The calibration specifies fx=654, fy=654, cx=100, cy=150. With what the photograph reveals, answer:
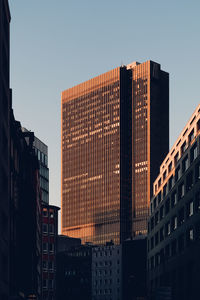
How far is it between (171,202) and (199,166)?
2215cm

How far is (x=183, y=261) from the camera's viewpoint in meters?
89.4

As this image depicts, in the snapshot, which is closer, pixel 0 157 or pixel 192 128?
pixel 0 157

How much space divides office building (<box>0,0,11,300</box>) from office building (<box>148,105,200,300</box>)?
17425 mm

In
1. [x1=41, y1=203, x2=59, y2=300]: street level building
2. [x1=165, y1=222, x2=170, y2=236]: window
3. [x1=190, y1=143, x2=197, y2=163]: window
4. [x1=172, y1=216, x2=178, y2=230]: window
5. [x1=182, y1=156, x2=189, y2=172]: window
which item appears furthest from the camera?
[x1=41, y1=203, x2=59, y2=300]: street level building

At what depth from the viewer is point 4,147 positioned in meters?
55.0

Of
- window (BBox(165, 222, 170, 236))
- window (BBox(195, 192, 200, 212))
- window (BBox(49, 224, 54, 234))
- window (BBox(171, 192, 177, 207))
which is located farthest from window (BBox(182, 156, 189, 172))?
window (BBox(49, 224, 54, 234))

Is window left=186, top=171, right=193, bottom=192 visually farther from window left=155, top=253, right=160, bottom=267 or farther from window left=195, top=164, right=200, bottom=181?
window left=155, top=253, right=160, bottom=267

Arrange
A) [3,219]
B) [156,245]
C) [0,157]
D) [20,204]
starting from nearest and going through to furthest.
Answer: [0,157] < [3,219] < [20,204] < [156,245]

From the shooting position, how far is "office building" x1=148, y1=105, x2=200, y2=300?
8175 cm

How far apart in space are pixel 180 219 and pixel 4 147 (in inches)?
1768

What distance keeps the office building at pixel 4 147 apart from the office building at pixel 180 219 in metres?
17.4

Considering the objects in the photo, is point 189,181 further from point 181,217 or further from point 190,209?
point 181,217

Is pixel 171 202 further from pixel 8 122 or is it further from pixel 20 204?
pixel 8 122

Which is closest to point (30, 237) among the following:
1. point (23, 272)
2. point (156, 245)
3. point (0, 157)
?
point (23, 272)
